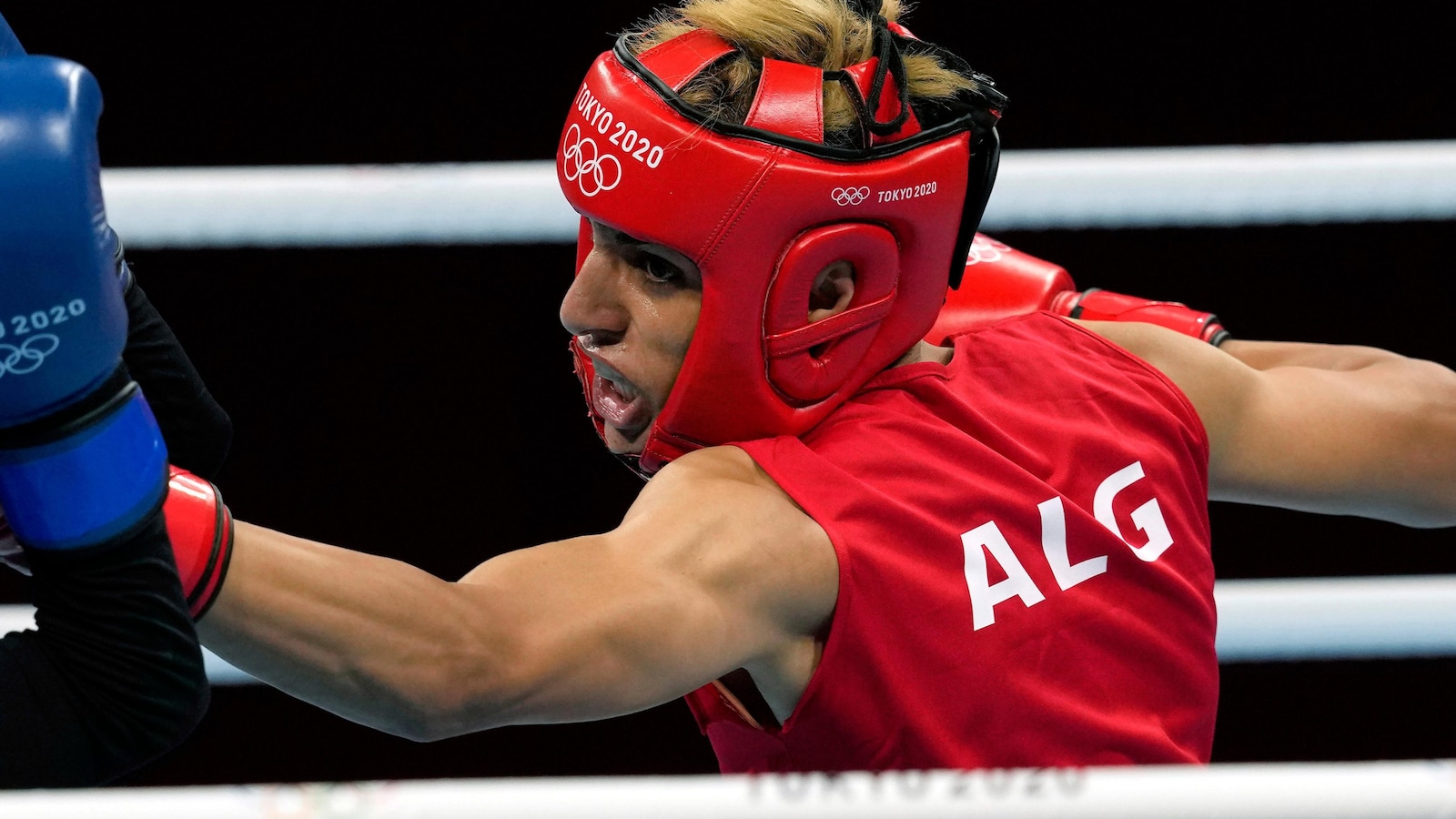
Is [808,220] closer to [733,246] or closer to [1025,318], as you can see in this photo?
→ [733,246]

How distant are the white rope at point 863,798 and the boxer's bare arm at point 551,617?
263 millimetres

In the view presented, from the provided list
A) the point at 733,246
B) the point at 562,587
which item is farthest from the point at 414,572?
the point at 733,246

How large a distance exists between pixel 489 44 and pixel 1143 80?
44.4 inches

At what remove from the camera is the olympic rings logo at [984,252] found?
2.24 metres

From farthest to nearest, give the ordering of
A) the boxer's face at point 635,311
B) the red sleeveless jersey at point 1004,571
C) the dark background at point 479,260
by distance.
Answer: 1. the dark background at point 479,260
2. the boxer's face at point 635,311
3. the red sleeveless jersey at point 1004,571

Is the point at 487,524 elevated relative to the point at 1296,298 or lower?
lower

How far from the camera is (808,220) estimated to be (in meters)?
1.62

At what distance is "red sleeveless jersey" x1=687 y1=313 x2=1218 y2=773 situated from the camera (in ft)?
5.12

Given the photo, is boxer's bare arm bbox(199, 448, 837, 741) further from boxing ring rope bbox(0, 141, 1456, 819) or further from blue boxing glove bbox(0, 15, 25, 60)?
blue boxing glove bbox(0, 15, 25, 60)

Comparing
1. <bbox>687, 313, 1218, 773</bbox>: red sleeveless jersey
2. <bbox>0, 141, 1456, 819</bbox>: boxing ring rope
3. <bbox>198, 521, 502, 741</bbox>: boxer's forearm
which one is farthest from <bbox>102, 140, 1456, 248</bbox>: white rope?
<bbox>198, 521, 502, 741</bbox>: boxer's forearm

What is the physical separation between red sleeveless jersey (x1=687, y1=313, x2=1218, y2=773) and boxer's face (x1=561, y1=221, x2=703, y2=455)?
166 mm

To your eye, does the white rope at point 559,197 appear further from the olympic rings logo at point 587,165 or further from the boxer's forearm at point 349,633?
the boxer's forearm at point 349,633

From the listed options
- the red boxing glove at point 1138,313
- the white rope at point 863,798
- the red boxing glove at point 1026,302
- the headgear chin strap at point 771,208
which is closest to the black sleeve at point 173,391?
the headgear chin strap at point 771,208

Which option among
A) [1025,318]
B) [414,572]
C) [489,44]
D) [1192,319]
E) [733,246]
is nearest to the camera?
[414,572]
